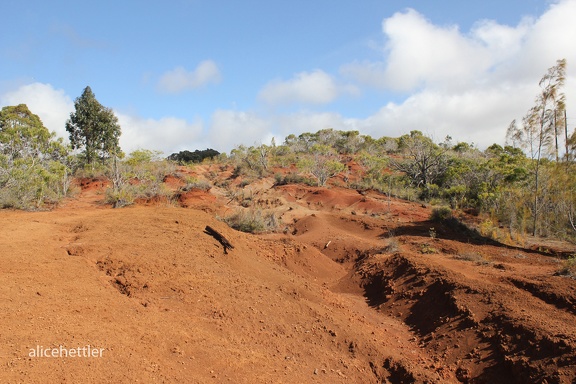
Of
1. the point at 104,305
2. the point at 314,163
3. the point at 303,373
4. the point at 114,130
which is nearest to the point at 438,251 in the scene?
the point at 303,373

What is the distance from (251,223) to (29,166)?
7892 millimetres

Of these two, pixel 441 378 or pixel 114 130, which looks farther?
pixel 114 130

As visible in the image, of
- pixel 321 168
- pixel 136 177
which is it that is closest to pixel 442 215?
pixel 321 168

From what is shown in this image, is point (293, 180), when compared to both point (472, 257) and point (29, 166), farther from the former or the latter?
point (472, 257)

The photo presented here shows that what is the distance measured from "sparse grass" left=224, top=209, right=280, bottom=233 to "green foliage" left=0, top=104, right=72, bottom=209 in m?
6.26

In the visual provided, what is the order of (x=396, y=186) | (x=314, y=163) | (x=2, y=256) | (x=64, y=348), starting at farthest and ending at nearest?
(x=314, y=163), (x=396, y=186), (x=2, y=256), (x=64, y=348)

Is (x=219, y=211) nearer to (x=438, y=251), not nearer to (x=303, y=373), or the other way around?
(x=438, y=251)

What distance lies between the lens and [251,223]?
1407 cm

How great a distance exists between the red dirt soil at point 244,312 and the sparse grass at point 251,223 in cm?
354

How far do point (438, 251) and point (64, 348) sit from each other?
34.6 ft

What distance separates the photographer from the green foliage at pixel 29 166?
12.2 metres

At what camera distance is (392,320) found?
310 inches

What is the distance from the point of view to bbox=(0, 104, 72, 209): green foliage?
1225 cm

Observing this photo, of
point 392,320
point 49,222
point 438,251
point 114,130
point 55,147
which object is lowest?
point 392,320
